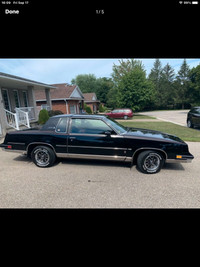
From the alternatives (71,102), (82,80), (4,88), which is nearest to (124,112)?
(71,102)

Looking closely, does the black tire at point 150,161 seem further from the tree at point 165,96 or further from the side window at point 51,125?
the tree at point 165,96

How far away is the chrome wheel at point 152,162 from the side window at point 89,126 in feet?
4.17

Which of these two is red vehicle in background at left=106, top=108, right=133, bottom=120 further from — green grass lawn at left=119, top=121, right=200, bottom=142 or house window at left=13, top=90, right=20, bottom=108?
house window at left=13, top=90, right=20, bottom=108

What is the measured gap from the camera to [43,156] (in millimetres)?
3914

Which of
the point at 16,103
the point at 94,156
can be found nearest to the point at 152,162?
the point at 94,156

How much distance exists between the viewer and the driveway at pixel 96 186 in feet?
7.82

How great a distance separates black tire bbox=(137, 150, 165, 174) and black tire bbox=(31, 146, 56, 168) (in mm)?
2466

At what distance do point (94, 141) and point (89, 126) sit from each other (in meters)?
0.47

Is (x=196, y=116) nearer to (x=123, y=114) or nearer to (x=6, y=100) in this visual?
(x=123, y=114)

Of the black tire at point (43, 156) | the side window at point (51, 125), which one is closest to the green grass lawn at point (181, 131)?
the side window at point (51, 125)

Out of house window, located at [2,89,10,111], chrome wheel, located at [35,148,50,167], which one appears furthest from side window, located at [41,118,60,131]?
house window, located at [2,89,10,111]

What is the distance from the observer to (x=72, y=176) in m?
3.34
